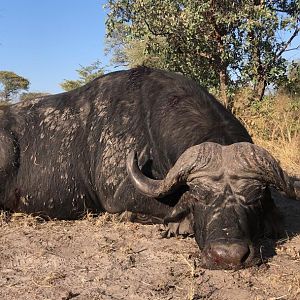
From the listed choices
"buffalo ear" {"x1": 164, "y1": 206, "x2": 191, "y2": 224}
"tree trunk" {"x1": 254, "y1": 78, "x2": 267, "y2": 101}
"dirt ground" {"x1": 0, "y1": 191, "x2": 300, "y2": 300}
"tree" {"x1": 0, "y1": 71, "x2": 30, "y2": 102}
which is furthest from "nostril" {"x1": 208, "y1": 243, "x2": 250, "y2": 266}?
"tree" {"x1": 0, "y1": 71, "x2": 30, "y2": 102}

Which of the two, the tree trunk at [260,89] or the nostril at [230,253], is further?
the tree trunk at [260,89]

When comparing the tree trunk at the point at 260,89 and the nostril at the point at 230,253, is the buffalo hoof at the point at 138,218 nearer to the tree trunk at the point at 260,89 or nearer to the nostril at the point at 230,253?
the nostril at the point at 230,253

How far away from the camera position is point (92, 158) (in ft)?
17.7

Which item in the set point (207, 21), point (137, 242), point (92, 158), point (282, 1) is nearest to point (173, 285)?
point (137, 242)

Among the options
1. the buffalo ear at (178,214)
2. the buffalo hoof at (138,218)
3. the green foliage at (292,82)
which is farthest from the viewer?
the green foliage at (292,82)

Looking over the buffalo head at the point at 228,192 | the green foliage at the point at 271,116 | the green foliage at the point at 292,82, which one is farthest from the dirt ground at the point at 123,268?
the green foliage at the point at 292,82

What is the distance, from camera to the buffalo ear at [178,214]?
4.33 metres

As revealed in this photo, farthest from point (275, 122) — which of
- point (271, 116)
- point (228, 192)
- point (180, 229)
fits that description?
point (228, 192)

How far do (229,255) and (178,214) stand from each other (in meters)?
1.01

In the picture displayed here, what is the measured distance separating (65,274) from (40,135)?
2.46 m

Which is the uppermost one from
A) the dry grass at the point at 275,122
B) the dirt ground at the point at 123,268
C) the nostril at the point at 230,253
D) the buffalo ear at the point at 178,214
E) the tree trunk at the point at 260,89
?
the tree trunk at the point at 260,89

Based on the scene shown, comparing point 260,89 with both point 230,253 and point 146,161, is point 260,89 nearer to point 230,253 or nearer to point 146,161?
point 146,161

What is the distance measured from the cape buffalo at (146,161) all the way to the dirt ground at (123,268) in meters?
0.19

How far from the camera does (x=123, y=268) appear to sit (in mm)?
3730
